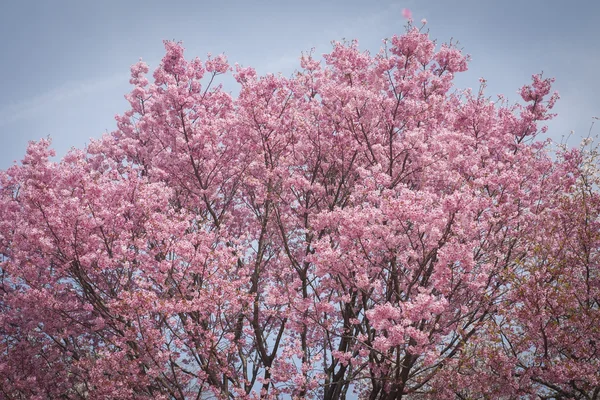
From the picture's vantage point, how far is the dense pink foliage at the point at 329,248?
32.0 feet

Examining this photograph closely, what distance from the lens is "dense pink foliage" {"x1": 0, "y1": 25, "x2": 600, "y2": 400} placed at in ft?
32.0

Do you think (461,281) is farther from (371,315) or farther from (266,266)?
(266,266)

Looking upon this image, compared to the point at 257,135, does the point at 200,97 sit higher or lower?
higher

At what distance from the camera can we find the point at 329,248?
987cm

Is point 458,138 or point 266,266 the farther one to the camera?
point 266,266

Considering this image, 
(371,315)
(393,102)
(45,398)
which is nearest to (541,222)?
(393,102)

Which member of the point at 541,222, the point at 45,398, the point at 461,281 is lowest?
the point at 45,398

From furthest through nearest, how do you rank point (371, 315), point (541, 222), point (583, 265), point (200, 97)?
point (200, 97)
point (541, 222)
point (583, 265)
point (371, 315)

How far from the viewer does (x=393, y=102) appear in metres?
12.8

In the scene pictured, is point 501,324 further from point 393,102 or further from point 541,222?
point 393,102

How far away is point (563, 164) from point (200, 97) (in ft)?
40.5

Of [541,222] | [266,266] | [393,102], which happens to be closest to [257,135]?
[393,102]

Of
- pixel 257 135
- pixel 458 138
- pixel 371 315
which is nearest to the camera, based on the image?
pixel 371 315

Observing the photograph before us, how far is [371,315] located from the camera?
8852 mm
